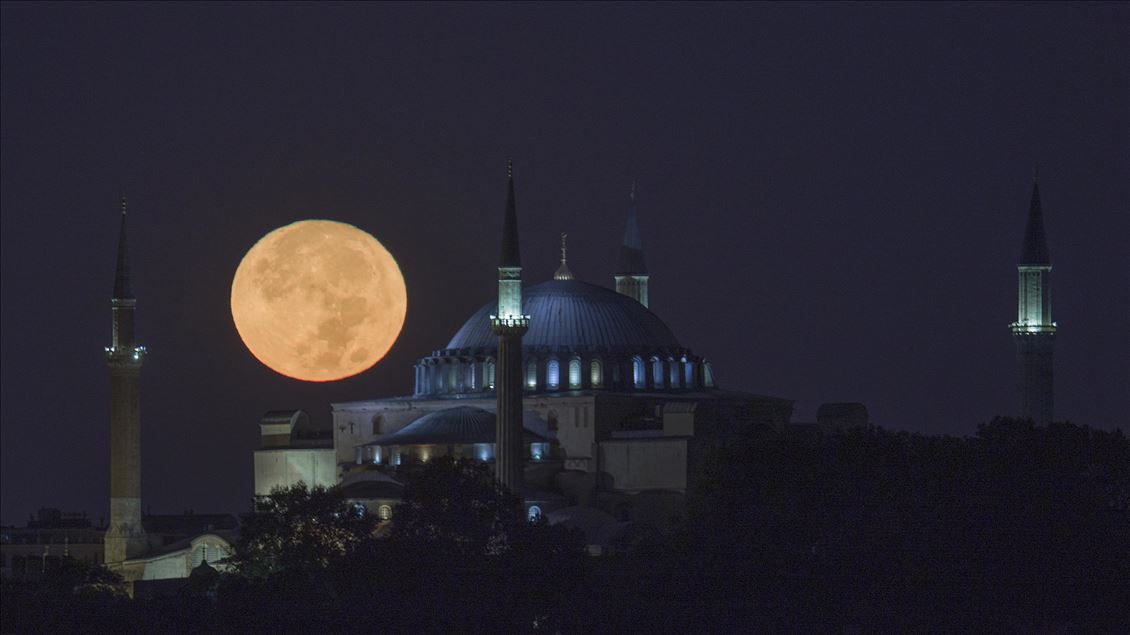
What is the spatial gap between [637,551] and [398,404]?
1727cm

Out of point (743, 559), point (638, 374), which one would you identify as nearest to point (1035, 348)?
point (638, 374)

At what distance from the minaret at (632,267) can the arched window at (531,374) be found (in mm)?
9233

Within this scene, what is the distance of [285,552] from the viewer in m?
63.0

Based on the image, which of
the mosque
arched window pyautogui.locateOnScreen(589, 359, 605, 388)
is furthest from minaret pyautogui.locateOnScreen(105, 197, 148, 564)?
arched window pyautogui.locateOnScreen(589, 359, 605, 388)

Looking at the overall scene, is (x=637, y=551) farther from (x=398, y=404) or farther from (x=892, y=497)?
(x=398, y=404)

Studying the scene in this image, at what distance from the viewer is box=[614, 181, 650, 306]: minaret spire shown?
90.4m

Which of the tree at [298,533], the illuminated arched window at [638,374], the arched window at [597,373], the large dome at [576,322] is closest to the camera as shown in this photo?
the tree at [298,533]

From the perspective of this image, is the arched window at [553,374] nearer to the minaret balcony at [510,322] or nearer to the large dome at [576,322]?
the large dome at [576,322]

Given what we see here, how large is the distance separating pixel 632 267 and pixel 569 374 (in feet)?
31.9

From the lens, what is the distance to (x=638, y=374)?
82438 mm

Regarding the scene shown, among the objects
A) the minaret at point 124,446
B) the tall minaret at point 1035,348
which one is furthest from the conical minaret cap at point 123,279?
the tall minaret at point 1035,348

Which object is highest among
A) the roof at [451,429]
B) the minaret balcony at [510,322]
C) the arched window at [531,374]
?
the minaret balcony at [510,322]

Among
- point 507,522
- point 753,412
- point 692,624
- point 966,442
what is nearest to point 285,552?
point 507,522

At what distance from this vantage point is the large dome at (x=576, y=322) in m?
82.6
